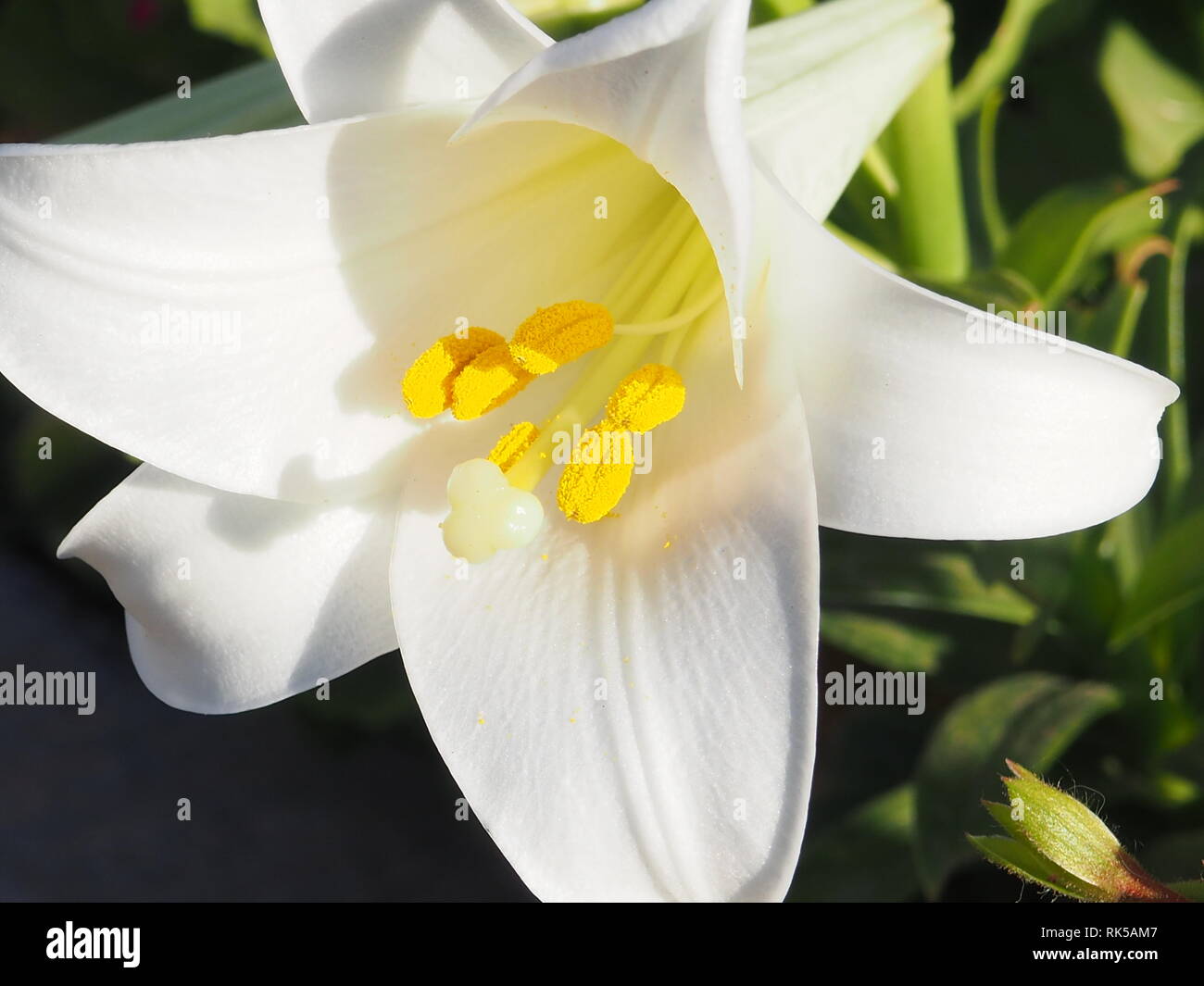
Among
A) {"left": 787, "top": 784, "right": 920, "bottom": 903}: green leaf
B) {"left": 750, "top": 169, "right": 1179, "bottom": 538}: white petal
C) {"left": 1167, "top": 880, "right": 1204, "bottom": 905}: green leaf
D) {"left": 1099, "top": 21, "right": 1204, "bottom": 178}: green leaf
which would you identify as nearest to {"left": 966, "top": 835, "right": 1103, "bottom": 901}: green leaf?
{"left": 1167, "top": 880, "right": 1204, "bottom": 905}: green leaf

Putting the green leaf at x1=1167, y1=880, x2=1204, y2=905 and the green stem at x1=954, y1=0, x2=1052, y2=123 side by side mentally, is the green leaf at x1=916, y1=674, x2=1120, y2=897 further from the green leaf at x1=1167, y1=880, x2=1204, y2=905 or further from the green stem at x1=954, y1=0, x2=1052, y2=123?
the green stem at x1=954, y1=0, x2=1052, y2=123

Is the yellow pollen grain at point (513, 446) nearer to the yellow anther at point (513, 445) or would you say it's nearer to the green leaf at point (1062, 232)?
the yellow anther at point (513, 445)

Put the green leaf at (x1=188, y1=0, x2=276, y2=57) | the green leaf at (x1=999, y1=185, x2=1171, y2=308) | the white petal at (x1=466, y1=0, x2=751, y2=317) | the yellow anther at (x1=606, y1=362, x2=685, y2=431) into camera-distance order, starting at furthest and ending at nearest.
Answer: the green leaf at (x1=188, y1=0, x2=276, y2=57)
the green leaf at (x1=999, y1=185, x2=1171, y2=308)
the yellow anther at (x1=606, y1=362, x2=685, y2=431)
the white petal at (x1=466, y1=0, x2=751, y2=317)

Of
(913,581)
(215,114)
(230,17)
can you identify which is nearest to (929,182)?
(913,581)
